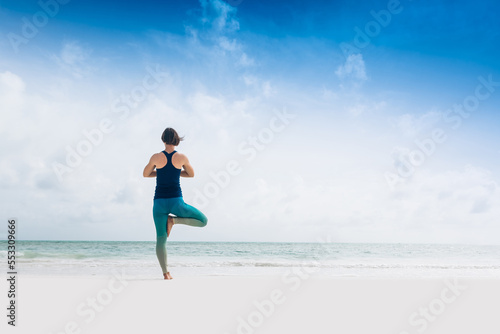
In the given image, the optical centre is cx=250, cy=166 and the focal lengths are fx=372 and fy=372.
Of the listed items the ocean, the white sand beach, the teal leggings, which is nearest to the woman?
the teal leggings

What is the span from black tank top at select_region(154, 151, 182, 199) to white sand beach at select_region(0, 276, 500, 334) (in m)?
1.09

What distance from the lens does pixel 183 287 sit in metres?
4.16

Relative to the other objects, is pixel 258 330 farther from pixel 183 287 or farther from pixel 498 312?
pixel 498 312

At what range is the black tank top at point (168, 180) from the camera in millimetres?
4637

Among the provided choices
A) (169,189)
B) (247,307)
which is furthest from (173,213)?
(247,307)

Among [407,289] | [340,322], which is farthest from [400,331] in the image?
[407,289]

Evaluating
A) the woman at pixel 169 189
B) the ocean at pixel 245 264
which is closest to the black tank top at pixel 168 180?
the woman at pixel 169 189

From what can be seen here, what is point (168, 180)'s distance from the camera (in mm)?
4637

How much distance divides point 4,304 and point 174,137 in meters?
2.44

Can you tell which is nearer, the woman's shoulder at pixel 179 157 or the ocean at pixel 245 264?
the woman's shoulder at pixel 179 157

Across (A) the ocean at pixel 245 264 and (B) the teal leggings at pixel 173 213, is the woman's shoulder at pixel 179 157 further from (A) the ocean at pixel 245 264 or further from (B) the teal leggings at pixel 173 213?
(A) the ocean at pixel 245 264

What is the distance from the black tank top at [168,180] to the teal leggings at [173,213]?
0.08 m

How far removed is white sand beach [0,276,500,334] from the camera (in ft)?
9.31

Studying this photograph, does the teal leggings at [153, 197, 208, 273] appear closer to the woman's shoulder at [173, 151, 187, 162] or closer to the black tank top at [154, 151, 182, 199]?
the black tank top at [154, 151, 182, 199]
